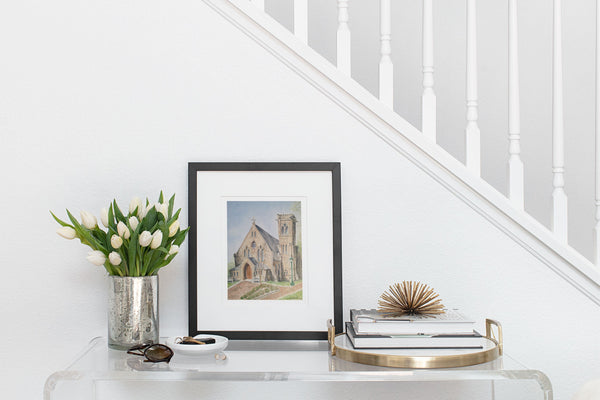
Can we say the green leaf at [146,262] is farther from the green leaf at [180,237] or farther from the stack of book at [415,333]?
the stack of book at [415,333]

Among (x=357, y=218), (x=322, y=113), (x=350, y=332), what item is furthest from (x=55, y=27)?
(x=350, y=332)

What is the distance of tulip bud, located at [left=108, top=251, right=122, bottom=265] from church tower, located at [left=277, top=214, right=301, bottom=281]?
0.34m

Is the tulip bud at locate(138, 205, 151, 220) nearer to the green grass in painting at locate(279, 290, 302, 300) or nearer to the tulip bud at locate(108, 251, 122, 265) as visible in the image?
the tulip bud at locate(108, 251, 122, 265)

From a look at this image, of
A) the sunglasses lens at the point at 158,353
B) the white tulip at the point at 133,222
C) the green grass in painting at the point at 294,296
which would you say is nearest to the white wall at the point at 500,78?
the green grass in painting at the point at 294,296

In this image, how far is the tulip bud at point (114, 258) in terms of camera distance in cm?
111

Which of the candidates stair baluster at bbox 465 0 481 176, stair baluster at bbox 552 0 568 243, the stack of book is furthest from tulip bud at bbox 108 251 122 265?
stair baluster at bbox 552 0 568 243

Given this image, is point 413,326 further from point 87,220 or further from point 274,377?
point 87,220

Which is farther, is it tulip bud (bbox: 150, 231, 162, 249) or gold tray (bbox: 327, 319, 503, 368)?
tulip bud (bbox: 150, 231, 162, 249)

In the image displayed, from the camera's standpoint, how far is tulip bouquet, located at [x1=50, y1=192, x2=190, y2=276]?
3.67 ft

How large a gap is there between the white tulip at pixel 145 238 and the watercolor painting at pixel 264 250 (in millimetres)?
203

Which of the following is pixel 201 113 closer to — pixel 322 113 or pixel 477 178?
pixel 322 113

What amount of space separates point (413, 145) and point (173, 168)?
0.54 m

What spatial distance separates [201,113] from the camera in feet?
4.20

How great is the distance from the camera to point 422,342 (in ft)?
3.47
